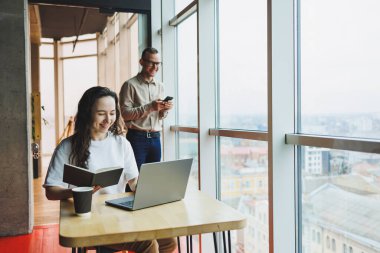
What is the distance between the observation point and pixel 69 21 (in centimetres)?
869

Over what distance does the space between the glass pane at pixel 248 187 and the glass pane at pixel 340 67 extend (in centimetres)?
52

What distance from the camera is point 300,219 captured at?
212 centimetres

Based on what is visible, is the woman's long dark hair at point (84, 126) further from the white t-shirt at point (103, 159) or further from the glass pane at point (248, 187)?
the glass pane at point (248, 187)

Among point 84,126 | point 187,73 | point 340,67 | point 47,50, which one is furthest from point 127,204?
point 47,50

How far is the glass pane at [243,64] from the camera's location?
252cm

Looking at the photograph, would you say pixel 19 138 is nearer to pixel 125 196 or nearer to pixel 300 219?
pixel 125 196

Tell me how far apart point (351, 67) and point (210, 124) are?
1666 millimetres

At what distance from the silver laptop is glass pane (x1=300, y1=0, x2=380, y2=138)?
0.72 m

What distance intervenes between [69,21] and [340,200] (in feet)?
26.6

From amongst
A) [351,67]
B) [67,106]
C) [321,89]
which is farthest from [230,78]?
[67,106]

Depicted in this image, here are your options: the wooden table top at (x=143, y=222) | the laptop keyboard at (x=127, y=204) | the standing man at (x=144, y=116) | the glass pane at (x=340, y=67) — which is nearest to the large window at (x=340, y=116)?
the glass pane at (x=340, y=67)

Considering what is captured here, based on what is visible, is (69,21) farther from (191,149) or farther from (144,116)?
(144,116)

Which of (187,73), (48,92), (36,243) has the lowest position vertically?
(36,243)

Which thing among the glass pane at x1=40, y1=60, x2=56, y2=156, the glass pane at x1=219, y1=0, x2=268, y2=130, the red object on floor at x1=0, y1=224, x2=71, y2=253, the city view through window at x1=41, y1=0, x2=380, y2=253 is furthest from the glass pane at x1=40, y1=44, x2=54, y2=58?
the city view through window at x1=41, y1=0, x2=380, y2=253
